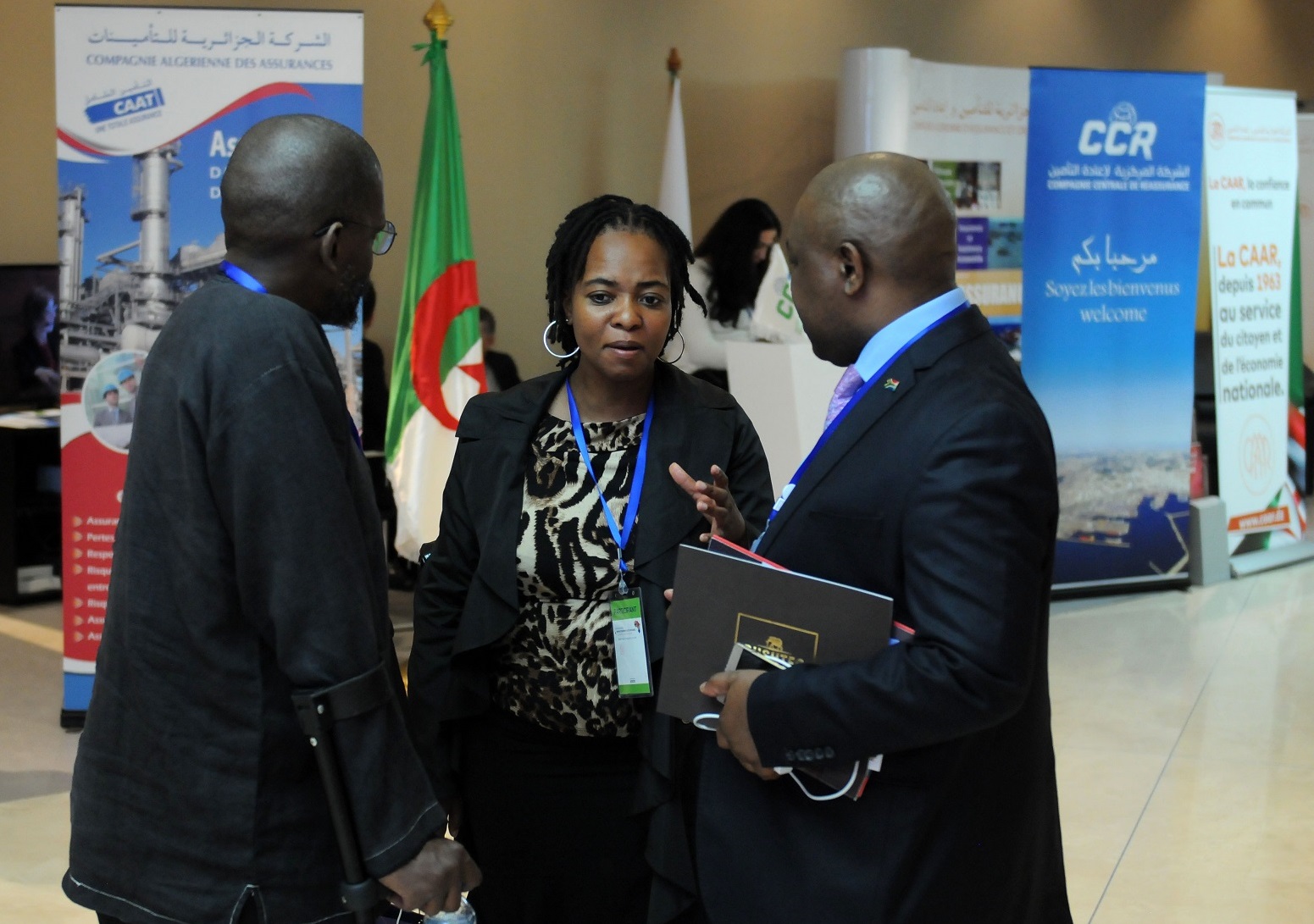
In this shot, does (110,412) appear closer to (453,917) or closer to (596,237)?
(596,237)

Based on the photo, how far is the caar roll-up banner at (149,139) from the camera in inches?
173

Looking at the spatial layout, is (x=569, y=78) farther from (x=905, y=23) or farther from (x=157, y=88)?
(x=157, y=88)

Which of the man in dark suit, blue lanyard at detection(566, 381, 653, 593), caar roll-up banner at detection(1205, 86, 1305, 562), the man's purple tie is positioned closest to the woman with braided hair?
blue lanyard at detection(566, 381, 653, 593)

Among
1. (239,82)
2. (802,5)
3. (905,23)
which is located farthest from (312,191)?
(905,23)

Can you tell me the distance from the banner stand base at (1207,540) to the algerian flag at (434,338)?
4.13m

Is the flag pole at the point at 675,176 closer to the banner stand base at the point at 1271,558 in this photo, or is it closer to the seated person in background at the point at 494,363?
the seated person in background at the point at 494,363

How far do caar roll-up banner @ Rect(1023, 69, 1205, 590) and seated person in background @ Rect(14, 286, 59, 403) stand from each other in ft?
16.7

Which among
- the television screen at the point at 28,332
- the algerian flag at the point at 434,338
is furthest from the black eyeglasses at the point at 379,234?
the television screen at the point at 28,332

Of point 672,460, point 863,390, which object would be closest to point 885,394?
point 863,390

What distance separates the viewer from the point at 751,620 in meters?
1.63

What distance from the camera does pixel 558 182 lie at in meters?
7.79

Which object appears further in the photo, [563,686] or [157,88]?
[157,88]

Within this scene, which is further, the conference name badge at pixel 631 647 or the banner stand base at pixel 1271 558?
the banner stand base at pixel 1271 558

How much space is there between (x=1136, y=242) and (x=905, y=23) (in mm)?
3444
